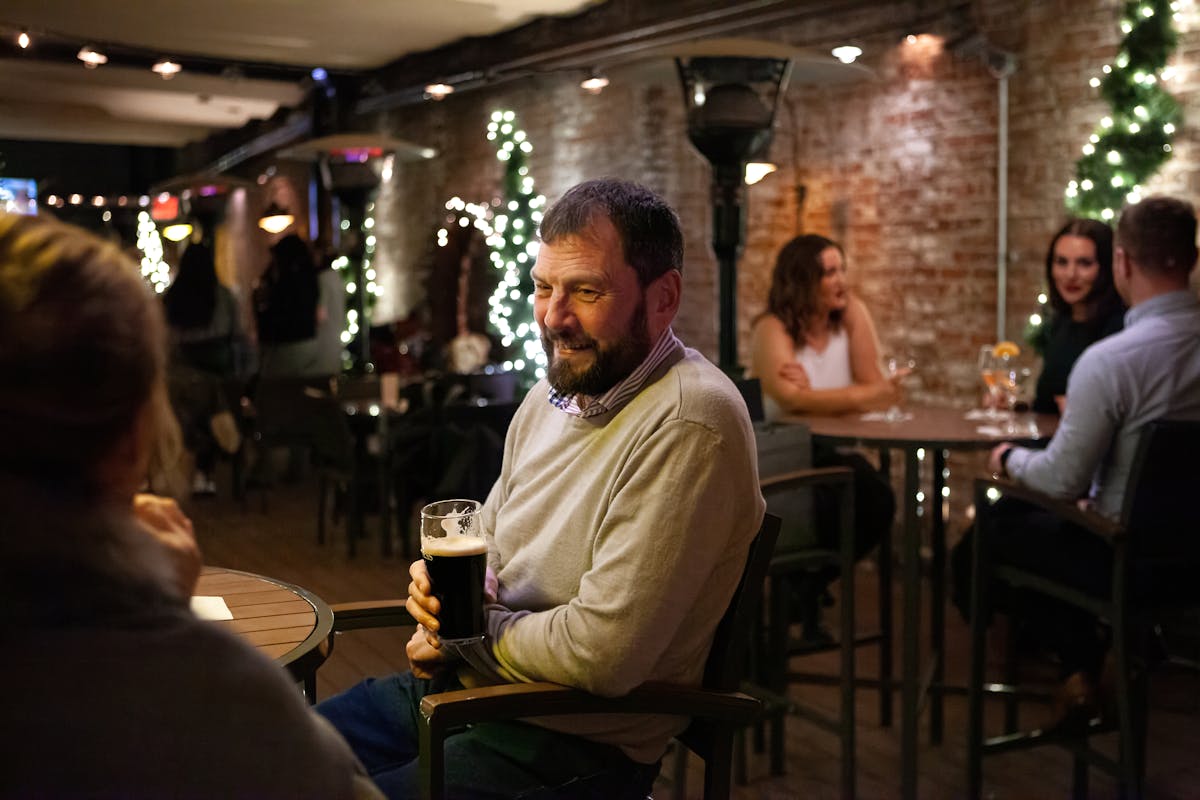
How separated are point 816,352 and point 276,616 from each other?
2.68 metres

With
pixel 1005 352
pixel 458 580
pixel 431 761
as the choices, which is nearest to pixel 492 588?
pixel 458 580

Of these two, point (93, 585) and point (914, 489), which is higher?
point (93, 585)

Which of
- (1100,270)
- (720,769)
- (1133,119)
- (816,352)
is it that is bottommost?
(720,769)

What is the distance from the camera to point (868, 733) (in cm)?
368

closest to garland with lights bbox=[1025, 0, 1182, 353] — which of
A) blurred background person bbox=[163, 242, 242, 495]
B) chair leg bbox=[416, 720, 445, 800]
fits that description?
chair leg bbox=[416, 720, 445, 800]

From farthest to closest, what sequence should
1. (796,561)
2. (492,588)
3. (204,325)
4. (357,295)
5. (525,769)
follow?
(357,295)
(204,325)
(796,561)
(492,588)
(525,769)

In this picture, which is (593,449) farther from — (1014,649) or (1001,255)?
(1001,255)

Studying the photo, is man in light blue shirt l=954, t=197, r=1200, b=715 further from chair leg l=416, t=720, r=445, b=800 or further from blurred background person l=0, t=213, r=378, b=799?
blurred background person l=0, t=213, r=378, b=799

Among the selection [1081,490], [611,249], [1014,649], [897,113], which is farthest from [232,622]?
[897,113]

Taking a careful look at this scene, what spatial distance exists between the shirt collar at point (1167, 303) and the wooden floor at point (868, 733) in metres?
1.26

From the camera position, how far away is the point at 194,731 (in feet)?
2.98

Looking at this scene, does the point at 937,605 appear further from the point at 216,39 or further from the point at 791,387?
the point at 216,39

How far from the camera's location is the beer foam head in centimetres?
175

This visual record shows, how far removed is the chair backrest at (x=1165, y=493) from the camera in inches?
112
